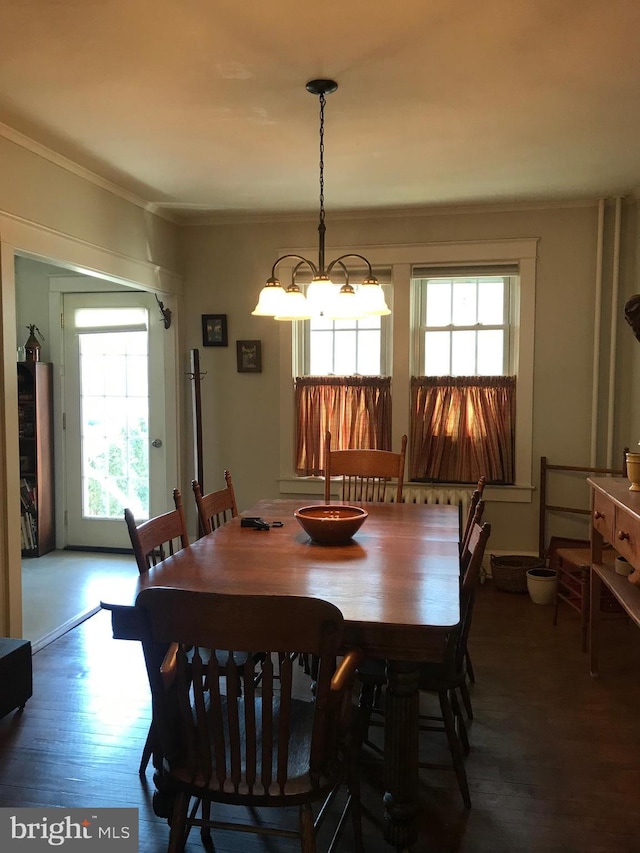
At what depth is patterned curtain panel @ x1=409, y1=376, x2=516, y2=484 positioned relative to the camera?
4434mm

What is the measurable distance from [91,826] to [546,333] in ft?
12.3

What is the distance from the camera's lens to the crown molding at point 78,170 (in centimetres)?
299

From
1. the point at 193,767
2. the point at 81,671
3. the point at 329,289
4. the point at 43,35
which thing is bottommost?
the point at 81,671

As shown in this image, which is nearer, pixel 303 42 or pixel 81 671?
pixel 303 42

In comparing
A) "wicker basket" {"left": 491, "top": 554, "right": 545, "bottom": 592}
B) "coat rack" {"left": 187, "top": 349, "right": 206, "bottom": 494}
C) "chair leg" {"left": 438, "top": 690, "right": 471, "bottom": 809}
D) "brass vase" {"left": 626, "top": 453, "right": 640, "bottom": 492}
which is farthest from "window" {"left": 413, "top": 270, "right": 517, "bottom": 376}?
"chair leg" {"left": 438, "top": 690, "right": 471, "bottom": 809}

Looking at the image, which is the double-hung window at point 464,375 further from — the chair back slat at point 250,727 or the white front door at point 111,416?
the chair back slat at point 250,727

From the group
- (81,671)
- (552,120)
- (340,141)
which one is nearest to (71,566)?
(81,671)

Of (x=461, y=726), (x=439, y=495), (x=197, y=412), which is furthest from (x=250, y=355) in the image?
(x=461, y=726)

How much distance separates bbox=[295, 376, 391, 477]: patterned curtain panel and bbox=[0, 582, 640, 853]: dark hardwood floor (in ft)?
5.61

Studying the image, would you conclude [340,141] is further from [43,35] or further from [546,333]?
[546,333]

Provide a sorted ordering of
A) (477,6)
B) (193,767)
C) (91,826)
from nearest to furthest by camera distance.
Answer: (193,767), (91,826), (477,6)

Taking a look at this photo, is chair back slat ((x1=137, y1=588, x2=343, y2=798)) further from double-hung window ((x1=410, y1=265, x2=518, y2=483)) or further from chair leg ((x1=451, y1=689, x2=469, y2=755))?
double-hung window ((x1=410, y1=265, x2=518, y2=483))

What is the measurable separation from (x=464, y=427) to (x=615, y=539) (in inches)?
75.1

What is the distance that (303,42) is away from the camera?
225 cm
